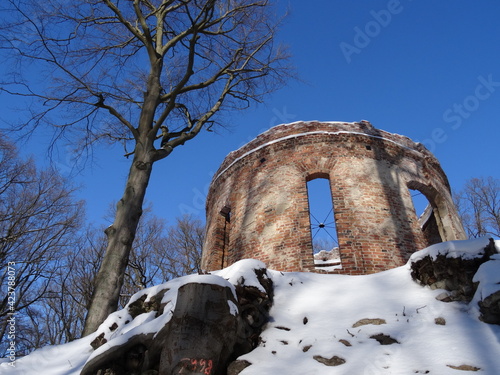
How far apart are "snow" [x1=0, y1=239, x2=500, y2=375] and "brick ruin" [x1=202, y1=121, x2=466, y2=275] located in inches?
108

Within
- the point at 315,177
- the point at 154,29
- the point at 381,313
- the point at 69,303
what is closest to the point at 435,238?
the point at 315,177

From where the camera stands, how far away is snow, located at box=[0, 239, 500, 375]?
9.35 feet

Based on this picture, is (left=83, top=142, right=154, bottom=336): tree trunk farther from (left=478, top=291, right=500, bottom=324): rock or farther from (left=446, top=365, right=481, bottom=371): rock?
(left=478, top=291, right=500, bottom=324): rock

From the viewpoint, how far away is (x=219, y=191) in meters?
10.9

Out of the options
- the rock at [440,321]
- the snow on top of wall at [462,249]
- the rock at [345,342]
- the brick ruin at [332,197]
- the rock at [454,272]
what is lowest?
the rock at [345,342]

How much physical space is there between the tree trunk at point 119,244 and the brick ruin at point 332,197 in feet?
11.2

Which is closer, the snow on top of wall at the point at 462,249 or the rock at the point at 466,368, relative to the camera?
the rock at the point at 466,368

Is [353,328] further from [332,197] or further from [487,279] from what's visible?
[332,197]

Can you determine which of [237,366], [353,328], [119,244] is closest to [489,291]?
[353,328]

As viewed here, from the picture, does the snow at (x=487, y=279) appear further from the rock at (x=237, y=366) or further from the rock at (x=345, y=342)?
the rock at (x=237, y=366)

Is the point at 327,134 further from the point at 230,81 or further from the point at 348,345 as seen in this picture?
the point at 348,345

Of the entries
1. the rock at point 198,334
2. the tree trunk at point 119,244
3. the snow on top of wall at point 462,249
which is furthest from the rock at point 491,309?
the tree trunk at point 119,244

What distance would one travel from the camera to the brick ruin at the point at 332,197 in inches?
299


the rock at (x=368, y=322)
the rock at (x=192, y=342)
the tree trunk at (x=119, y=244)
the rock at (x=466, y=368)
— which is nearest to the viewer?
the rock at (x=466, y=368)
